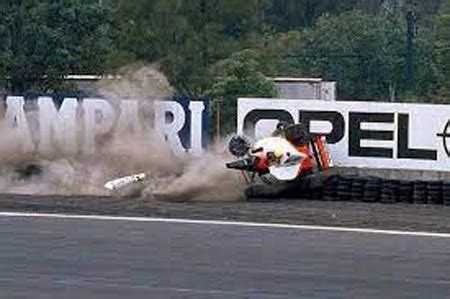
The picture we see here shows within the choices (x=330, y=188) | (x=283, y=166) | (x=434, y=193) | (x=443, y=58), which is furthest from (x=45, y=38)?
(x=443, y=58)

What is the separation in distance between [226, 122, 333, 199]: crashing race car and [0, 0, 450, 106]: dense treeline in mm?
4613

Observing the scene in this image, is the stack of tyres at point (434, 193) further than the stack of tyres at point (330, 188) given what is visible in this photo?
No

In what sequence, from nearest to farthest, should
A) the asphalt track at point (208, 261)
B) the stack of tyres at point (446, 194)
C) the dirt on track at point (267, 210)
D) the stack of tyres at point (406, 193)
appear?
the asphalt track at point (208, 261) → the dirt on track at point (267, 210) → the stack of tyres at point (446, 194) → the stack of tyres at point (406, 193)

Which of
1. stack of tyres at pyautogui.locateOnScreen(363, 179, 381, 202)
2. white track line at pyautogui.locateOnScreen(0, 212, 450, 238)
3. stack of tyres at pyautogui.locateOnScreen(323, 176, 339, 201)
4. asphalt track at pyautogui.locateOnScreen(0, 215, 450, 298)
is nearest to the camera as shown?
asphalt track at pyautogui.locateOnScreen(0, 215, 450, 298)

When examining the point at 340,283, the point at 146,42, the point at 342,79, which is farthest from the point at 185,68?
the point at 340,283

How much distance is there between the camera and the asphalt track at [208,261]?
13.2m

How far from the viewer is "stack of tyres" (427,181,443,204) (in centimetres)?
2255

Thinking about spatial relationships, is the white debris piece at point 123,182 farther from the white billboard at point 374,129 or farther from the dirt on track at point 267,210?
the white billboard at point 374,129

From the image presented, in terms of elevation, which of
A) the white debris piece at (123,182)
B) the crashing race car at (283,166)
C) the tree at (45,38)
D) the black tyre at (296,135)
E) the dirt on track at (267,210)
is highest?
the tree at (45,38)

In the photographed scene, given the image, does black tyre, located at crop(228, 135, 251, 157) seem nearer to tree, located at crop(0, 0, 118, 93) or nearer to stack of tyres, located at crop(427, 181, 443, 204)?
stack of tyres, located at crop(427, 181, 443, 204)

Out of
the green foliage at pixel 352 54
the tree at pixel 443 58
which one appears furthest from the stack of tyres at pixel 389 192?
the green foliage at pixel 352 54

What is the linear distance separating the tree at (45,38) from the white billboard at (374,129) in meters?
21.5

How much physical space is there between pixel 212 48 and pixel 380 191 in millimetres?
32044

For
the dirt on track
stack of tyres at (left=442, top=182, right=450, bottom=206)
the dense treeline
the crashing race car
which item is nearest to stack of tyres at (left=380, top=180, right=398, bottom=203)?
the dirt on track
